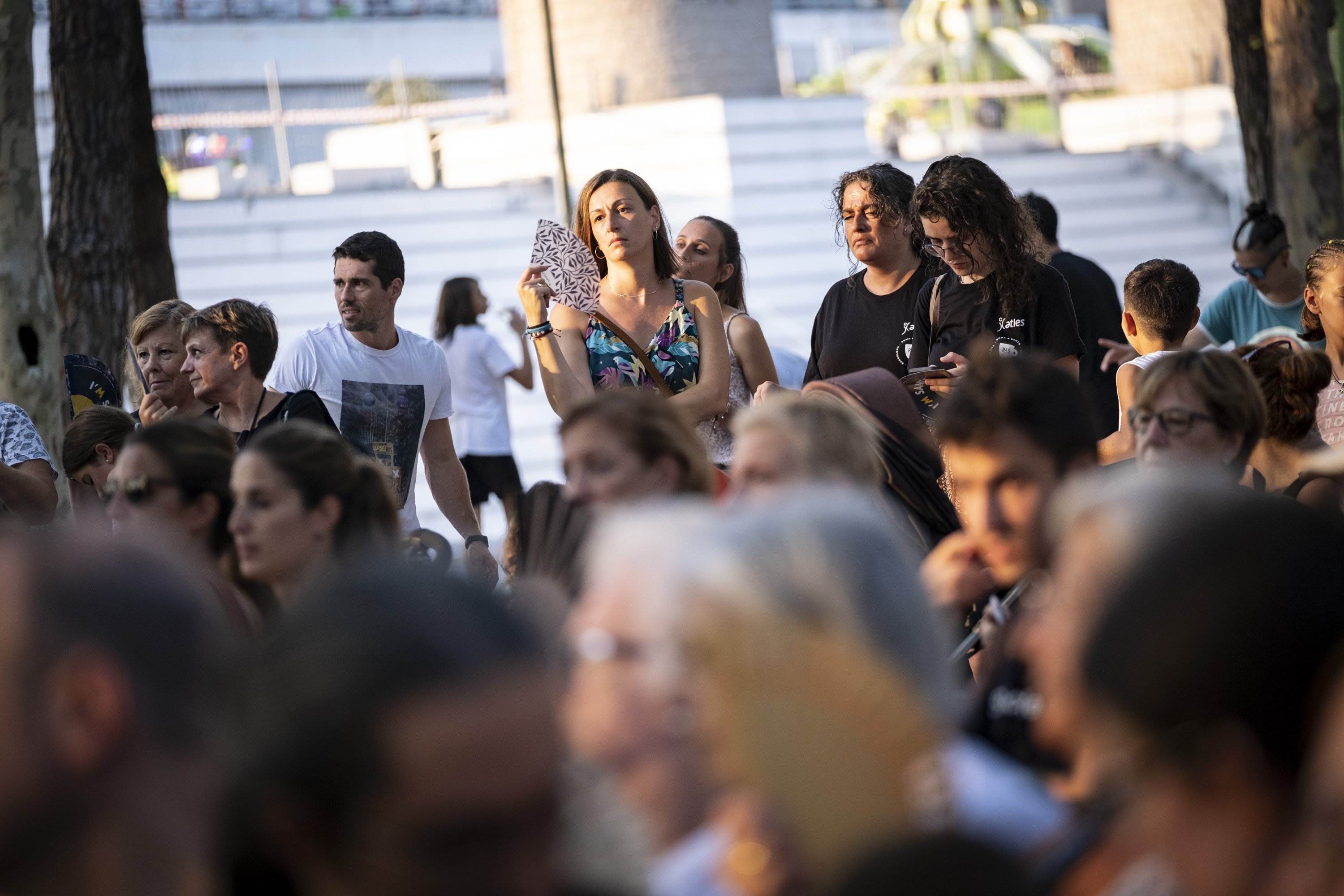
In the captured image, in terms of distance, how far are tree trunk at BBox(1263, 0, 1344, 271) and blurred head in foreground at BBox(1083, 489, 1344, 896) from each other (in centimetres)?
771

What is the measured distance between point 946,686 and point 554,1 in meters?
20.0

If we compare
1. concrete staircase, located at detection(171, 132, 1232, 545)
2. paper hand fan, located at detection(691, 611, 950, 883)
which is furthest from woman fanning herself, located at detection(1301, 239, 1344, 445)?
concrete staircase, located at detection(171, 132, 1232, 545)

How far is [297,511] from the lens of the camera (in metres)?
3.69

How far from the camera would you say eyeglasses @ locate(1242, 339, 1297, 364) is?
474 centimetres

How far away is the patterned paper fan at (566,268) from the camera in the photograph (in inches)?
229

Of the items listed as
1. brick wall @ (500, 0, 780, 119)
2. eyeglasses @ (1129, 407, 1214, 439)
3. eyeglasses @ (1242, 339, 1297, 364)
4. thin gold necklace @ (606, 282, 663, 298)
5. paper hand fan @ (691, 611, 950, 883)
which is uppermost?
brick wall @ (500, 0, 780, 119)

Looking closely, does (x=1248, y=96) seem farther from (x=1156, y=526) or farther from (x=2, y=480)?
(x=1156, y=526)

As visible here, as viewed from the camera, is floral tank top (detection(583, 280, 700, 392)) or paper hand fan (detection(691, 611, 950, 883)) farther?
floral tank top (detection(583, 280, 700, 392))

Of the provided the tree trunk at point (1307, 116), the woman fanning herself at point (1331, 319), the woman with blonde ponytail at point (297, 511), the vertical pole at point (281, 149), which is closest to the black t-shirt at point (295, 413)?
the woman with blonde ponytail at point (297, 511)

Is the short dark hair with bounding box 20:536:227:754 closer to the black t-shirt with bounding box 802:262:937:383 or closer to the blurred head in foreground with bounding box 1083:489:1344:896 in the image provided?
the blurred head in foreground with bounding box 1083:489:1344:896

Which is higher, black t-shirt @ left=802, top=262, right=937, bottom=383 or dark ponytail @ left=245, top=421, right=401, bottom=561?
black t-shirt @ left=802, top=262, right=937, bottom=383

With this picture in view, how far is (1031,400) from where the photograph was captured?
10.1ft

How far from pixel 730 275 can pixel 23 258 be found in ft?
9.53

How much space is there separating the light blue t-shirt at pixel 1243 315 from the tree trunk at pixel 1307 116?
180cm
